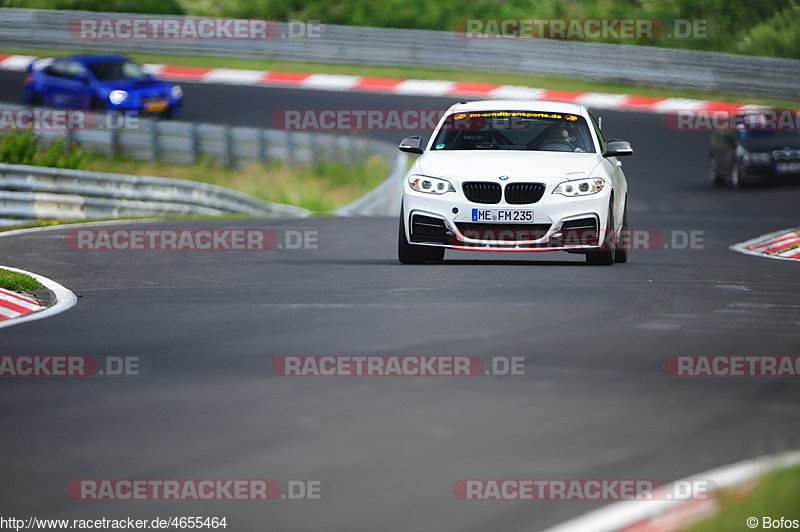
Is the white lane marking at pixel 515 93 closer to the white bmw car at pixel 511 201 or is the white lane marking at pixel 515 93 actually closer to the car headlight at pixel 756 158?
the car headlight at pixel 756 158

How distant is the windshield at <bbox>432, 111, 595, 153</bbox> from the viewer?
1378 centimetres

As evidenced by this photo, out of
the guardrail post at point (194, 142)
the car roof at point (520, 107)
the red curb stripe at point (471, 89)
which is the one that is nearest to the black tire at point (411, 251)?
the car roof at point (520, 107)

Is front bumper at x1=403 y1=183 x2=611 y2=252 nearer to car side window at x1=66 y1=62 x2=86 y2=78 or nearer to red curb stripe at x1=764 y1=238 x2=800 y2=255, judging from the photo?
red curb stripe at x1=764 y1=238 x2=800 y2=255

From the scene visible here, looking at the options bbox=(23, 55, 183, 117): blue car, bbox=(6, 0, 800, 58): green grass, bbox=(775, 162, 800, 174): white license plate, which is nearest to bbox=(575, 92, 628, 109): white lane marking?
bbox=(6, 0, 800, 58): green grass

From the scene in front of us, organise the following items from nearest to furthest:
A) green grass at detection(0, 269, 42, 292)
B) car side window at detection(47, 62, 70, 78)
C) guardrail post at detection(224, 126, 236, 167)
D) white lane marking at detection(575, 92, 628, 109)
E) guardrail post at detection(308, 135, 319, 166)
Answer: green grass at detection(0, 269, 42, 292)
guardrail post at detection(308, 135, 319, 166)
guardrail post at detection(224, 126, 236, 167)
car side window at detection(47, 62, 70, 78)
white lane marking at detection(575, 92, 628, 109)

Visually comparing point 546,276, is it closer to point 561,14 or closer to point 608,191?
point 608,191

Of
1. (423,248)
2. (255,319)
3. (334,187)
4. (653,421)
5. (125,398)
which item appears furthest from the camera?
(334,187)

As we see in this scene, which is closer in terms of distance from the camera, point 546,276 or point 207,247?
point 546,276

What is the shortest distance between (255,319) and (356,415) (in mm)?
3301

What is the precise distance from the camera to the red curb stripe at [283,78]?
37938 millimetres

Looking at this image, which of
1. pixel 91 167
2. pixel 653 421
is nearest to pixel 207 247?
pixel 653 421

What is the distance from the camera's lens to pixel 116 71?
33.0 meters

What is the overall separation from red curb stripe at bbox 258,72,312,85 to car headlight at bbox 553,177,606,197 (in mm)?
25374

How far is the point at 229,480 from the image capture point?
5.74 m
